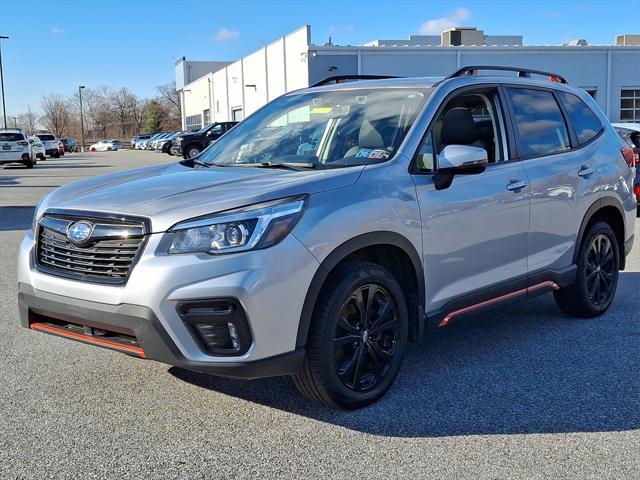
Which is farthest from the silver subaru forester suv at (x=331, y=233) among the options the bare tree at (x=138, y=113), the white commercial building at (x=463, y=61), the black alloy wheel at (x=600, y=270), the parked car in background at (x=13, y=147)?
the bare tree at (x=138, y=113)

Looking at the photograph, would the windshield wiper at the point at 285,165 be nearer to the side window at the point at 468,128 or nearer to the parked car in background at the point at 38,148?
the side window at the point at 468,128

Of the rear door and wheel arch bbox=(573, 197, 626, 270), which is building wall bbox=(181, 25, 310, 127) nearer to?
wheel arch bbox=(573, 197, 626, 270)

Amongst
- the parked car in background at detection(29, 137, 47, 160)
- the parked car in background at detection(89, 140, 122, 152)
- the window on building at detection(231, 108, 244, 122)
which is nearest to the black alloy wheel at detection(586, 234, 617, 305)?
the parked car in background at detection(29, 137, 47, 160)

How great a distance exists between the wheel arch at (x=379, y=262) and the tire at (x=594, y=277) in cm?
202

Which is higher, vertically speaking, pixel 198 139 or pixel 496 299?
Answer: pixel 198 139

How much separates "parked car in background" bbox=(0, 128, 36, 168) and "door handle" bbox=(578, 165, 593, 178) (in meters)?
30.4

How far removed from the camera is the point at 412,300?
427 cm

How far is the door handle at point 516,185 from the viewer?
4.77 m

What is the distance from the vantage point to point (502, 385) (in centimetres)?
436

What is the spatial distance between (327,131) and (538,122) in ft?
5.66

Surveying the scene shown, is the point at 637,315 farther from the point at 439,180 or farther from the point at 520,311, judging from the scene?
the point at 439,180

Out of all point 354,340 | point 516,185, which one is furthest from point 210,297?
point 516,185

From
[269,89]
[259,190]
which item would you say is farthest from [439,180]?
[269,89]

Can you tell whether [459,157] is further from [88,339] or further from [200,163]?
[88,339]
